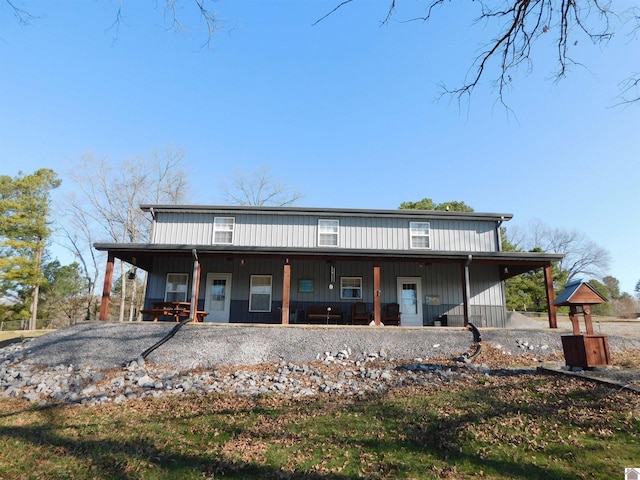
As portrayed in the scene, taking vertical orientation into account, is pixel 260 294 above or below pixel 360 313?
above

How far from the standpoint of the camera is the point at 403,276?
1684cm

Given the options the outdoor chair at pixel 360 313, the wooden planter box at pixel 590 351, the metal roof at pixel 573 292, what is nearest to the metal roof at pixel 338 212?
the outdoor chair at pixel 360 313

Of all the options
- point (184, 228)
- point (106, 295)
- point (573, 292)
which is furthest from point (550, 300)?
point (106, 295)

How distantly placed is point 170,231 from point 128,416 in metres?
11.3

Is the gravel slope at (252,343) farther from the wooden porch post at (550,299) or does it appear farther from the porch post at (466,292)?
the porch post at (466,292)

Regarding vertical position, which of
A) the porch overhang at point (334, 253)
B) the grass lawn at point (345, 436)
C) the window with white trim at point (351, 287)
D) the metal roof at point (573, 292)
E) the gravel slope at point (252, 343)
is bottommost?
the grass lawn at point (345, 436)

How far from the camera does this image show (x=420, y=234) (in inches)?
683

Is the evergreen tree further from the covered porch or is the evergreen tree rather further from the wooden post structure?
the wooden post structure

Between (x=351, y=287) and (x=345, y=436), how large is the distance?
11.1 metres

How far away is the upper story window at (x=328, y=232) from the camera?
1727 centimetres

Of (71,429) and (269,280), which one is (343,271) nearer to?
(269,280)

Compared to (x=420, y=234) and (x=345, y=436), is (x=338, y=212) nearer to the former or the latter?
(x=420, y=234)

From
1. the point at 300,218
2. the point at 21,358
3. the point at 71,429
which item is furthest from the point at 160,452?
the point at 300,218

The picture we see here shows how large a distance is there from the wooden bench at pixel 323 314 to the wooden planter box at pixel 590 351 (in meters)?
8.20
